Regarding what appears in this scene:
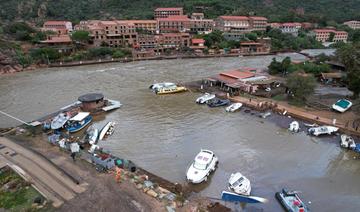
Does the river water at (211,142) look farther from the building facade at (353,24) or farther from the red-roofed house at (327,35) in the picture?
the building facade at (353,24)

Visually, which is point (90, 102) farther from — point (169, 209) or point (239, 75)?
point (239, 75)

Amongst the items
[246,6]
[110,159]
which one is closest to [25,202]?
[110,159]

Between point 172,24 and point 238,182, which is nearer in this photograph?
point 238,182

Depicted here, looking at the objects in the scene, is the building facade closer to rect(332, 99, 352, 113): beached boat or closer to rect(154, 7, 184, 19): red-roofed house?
rect(154, 7, 184, 19): red-roofed house

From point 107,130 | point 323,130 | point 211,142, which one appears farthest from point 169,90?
point 323,130

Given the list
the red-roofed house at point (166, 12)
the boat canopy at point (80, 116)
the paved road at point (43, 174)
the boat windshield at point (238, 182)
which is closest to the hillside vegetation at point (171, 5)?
the red-roofed house at point (166, 12)

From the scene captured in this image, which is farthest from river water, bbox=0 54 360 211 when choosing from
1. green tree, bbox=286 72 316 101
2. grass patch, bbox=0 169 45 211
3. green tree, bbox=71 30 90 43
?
green tree, bbox=71 30 90 43

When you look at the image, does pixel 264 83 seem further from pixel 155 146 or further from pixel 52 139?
pixel 52 139
